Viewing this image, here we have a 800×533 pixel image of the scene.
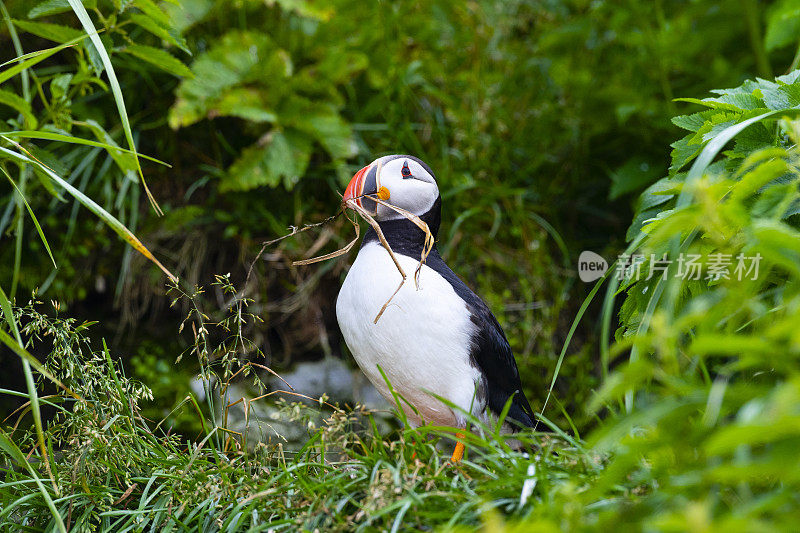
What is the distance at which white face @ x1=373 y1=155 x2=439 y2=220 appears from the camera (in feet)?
7.28

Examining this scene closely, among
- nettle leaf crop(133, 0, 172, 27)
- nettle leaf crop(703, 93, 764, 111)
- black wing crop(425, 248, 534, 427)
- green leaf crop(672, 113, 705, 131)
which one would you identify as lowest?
black wing crop(425, 248, 534, 427)

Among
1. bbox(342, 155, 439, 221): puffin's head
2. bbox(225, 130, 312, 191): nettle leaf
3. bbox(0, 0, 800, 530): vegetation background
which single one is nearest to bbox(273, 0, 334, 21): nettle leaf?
bbox(0, 0, 800, 530): vegetation background

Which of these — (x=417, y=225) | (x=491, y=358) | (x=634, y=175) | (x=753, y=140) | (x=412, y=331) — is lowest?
(x=491, y=358)

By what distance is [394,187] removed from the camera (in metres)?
2.22

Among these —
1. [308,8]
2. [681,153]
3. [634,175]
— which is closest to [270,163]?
[308,8]

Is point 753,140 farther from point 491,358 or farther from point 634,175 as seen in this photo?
point 634,175

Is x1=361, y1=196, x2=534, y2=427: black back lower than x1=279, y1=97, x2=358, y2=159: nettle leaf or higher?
lower

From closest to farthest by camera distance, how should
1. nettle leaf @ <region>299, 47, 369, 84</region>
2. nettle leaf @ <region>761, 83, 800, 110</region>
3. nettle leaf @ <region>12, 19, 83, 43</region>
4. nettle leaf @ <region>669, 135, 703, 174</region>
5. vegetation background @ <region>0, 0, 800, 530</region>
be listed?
nettle leaf @ <region>761, 83, 800, 110</region>, nettle leaf @ <region>669, 135, 703, 174</region>, nettle leaf @ <region>12, 19, 83, 43</region>, vegetation background @ <region>0, 0, 800, 530</region>, nettle leaf @ <region>299, 47, 369, 84</region>

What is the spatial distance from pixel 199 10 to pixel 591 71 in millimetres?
2309

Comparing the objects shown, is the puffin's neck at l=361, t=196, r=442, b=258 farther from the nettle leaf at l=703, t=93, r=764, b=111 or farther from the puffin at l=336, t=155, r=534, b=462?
the nettle leaf at l=703, t=93, r=764, b=111

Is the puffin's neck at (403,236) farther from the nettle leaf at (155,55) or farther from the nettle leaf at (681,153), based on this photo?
the nettle leaf at (155,55)

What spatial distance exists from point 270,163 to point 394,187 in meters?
1.41

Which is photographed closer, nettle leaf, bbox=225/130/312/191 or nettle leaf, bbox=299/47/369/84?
nettle leaf, bbox=225/130/312/191

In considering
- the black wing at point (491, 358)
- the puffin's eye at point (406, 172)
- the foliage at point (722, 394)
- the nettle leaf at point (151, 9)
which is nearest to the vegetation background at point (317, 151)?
the nettle leaf at point (151, 9)
